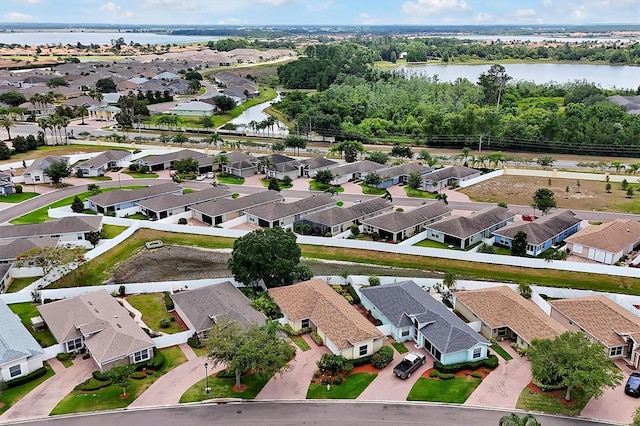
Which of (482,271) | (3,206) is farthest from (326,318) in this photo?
(3,206)

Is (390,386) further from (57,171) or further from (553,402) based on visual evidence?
(57,171)

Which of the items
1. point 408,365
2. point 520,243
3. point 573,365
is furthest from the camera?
point 520,243

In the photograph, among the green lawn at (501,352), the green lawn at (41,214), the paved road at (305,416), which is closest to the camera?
the paved road at (305,416)

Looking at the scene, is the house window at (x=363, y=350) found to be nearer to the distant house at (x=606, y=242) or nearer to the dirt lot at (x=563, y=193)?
the distant house at (x=606, y=242)

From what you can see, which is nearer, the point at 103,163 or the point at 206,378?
the point at 206,378

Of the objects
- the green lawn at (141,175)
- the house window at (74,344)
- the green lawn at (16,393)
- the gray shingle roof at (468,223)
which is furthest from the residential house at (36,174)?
the gray shingle roof at (468,223)

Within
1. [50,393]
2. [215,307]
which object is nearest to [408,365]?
[215,307]
